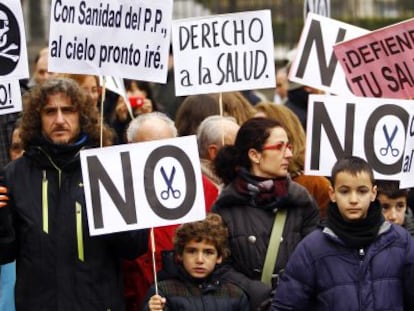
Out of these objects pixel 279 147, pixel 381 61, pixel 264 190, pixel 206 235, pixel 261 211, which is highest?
pixel 381 61

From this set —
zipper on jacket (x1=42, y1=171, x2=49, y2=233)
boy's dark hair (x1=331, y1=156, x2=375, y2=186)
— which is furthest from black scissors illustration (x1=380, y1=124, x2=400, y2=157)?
zipper on jacket (x1=42, y1=171, x2=49, y2=233)

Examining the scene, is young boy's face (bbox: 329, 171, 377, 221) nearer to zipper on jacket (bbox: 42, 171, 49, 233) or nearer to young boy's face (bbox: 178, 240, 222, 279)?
young boy's face (bbox: 178, 240, 222, 279)

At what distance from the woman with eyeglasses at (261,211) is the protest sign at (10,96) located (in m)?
1.25

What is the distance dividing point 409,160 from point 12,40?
90.7 inches

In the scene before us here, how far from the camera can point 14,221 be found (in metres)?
8.73

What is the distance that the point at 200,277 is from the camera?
28.4 feet

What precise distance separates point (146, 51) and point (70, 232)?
1419mm

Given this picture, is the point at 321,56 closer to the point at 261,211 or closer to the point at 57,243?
the point at 261,211

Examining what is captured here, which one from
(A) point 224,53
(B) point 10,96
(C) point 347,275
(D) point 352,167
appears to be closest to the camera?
(C) point 347,275

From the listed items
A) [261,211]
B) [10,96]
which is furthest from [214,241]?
[10,96]

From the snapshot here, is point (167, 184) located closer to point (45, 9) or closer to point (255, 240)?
point (255, 240)

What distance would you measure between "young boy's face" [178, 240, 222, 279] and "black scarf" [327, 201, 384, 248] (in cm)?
70

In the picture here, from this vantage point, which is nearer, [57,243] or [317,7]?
[57,243]

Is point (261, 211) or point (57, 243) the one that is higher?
point (261, 211)
